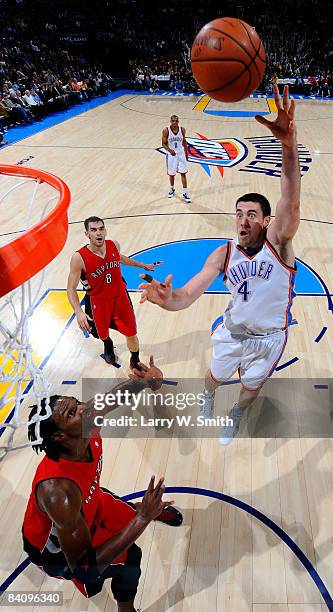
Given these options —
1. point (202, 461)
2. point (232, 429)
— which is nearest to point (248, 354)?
point (232, 429)

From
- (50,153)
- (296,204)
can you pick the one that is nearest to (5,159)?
(50,153)

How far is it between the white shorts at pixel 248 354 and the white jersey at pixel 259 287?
76mm

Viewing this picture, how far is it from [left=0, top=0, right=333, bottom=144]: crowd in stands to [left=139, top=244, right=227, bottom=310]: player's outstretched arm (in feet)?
65.5

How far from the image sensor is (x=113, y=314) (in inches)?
161

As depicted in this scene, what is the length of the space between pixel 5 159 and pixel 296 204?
9.92m

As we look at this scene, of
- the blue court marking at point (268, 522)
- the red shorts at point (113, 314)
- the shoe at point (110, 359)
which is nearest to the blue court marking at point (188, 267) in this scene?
the shoe at point (110, 359)

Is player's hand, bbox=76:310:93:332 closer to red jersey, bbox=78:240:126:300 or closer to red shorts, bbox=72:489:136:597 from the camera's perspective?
red jersey, bbox=78:240:126:300

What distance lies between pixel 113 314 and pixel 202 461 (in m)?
1.48

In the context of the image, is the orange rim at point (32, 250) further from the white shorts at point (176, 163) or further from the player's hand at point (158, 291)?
the white shorts at point (176, 163)

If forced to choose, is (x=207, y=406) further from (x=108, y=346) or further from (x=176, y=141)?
(x=176, y=141)

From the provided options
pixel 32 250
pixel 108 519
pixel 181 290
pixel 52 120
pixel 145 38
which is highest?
pixel 145 38

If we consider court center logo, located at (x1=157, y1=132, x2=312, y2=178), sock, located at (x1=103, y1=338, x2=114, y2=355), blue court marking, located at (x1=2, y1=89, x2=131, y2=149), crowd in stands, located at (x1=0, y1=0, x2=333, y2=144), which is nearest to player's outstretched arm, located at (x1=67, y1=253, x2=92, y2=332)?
sock, located at (x1=103, y1=338, x2=114, y2=355)

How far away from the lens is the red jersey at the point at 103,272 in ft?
12.8

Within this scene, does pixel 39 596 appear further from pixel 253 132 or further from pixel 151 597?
pixel 253 132
